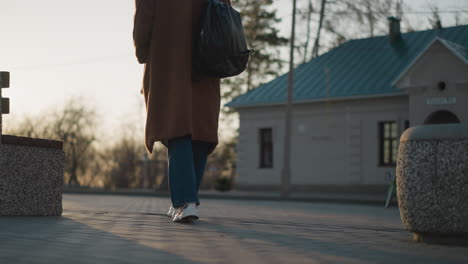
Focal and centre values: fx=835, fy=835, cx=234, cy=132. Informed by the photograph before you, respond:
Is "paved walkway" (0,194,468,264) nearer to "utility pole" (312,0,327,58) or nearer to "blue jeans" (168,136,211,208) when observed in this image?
"blue jeans" (168,136,211,208)

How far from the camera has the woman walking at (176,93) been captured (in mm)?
6625

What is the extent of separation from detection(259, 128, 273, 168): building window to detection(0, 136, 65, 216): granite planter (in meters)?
29.4

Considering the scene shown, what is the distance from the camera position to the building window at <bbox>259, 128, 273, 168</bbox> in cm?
3753

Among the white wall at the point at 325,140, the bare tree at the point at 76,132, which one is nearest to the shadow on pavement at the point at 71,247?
the white wall at the point at 325,140

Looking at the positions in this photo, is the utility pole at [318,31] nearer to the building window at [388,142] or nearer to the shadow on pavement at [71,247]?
the building window at [388,142]

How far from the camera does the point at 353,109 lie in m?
33.8

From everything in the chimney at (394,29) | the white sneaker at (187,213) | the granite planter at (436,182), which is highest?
the chimney at (394,29)

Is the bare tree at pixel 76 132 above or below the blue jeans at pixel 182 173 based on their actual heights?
above

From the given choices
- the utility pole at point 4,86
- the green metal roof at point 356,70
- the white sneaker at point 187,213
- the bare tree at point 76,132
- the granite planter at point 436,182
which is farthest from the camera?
the bare tree at point 76,132

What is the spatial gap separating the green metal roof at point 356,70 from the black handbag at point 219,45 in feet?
83.1

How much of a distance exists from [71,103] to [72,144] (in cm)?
287

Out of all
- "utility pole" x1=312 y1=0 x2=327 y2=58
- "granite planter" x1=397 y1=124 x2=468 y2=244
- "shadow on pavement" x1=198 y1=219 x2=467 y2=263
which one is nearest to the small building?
"utility pole" x1=312 y1=0 x2=327 y2=58

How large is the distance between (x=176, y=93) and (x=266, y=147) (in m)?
31.1

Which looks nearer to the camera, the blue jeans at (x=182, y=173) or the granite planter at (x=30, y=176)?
the blue jeans at (x=182, y=173)
